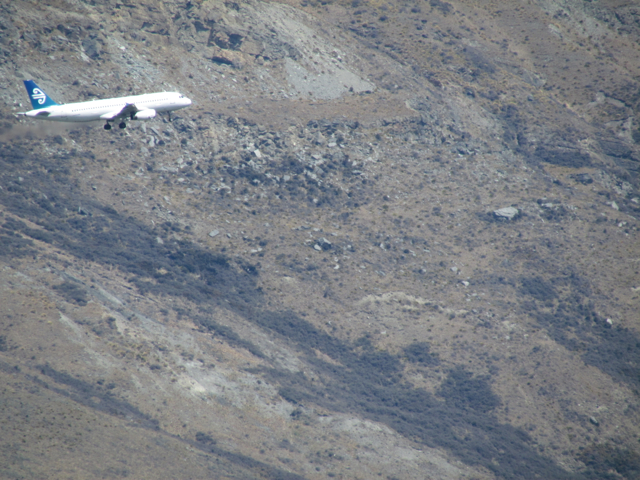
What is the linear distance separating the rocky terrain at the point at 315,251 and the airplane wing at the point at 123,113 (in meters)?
16.7

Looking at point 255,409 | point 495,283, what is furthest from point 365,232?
point 255,409

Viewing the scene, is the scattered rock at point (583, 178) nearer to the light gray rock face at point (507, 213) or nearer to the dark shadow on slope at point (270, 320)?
the light gray rock face at point (507, 213)

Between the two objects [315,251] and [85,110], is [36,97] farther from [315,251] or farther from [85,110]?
[315,251]

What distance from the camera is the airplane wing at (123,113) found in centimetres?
6394

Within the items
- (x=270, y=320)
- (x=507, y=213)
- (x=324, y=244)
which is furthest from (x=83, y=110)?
(x=507, y=213)

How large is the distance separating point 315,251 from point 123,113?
37.9 metres

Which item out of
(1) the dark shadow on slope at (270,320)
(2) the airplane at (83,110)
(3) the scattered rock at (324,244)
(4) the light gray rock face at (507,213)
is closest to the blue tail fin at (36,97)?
(2) the airplane at (83,110)

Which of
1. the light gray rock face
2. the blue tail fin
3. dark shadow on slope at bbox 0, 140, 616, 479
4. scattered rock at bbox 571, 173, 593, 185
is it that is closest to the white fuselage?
the blue tail fin

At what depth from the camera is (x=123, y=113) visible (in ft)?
211

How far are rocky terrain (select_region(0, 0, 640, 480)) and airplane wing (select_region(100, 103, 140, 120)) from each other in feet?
54.8

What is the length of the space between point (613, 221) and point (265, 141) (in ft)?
192

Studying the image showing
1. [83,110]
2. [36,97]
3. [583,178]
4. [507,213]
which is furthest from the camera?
[583,178]

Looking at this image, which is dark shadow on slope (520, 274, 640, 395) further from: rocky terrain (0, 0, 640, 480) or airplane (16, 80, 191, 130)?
airplane (16, 80, 191, 130)

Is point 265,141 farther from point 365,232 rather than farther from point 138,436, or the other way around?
point 138,436
